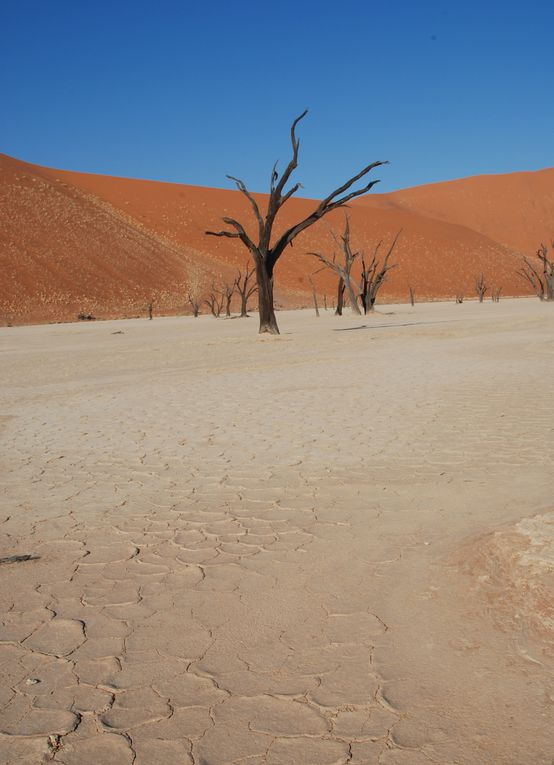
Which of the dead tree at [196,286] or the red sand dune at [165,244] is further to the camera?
the dead tree at [196,286]

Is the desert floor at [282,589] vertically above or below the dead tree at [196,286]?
Result: below

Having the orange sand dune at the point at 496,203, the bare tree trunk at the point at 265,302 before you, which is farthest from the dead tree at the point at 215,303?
the orange sand dune at the point at 496,203

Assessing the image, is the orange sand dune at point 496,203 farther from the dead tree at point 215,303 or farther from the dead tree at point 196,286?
the dead tree at point 215,303

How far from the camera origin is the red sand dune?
48.6 metres

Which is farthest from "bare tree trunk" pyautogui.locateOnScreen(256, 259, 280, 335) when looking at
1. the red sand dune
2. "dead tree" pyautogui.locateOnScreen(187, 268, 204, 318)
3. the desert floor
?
"dead tree" pyautogui.locateOnScreen(187, 268, 204, 318)

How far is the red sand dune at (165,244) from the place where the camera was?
48562 millimetres

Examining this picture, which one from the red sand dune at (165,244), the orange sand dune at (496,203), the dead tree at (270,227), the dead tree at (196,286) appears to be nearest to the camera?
the dead tree at (270,227)

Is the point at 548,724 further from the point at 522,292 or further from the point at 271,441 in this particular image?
the point at 522,292

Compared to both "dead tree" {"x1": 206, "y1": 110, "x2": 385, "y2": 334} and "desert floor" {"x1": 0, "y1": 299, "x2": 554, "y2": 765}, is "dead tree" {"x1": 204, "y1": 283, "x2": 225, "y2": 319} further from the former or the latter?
"desert floor" {"x1": 0, "y1": 299, "x2": 554, "y2": 765}

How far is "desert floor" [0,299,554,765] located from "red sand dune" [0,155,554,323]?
124ft

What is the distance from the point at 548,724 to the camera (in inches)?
86.4

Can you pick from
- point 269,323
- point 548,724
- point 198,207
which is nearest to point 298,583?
point 548,724

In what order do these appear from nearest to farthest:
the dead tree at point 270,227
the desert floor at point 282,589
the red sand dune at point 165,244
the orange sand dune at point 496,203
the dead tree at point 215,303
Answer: the desert floor at point 282,589 → the dead tree at point 270,227 → the dead tree at point 215,303 → the red sand dune at point 165,244 → the orange sand dune at point 496,203

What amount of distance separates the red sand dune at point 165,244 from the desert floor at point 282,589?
3781cm
